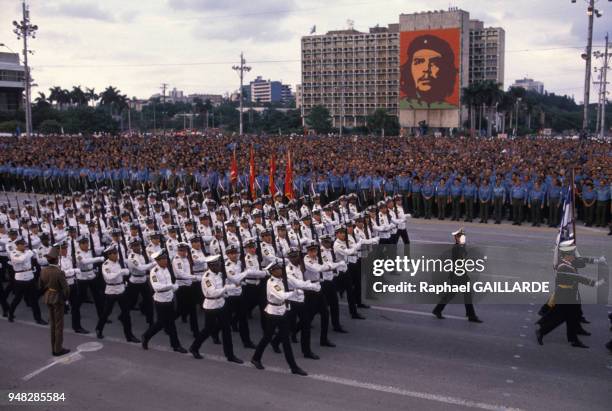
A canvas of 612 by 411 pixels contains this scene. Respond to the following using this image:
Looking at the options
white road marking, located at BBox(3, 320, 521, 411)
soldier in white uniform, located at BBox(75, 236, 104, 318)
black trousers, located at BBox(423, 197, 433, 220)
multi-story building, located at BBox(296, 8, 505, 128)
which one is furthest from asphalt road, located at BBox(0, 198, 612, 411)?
multi-story building, located at BBox(296, 8, 505, 128)

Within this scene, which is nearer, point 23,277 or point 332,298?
point 332,298

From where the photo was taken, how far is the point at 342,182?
23.3 metres

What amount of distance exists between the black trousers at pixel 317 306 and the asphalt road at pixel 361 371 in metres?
0.30

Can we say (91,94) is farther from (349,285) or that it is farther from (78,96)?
(349,285)

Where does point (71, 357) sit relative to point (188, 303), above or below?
below

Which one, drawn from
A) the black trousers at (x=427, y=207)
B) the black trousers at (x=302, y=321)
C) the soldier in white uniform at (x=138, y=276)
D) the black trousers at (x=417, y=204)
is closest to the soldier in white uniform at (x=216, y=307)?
the black trousers at (x=302, y=321)

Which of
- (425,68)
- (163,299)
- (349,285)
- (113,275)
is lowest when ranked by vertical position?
(349,285)

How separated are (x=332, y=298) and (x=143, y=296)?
310 centimetres

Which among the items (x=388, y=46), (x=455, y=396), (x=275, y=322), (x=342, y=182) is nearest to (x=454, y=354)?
(x=455, y=396)

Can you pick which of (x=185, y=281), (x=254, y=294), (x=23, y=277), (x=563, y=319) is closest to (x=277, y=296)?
(x=254, y=294)

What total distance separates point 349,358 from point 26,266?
5.80 m

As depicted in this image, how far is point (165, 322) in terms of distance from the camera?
9461mm

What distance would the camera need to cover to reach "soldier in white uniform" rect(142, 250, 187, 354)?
9430 mm

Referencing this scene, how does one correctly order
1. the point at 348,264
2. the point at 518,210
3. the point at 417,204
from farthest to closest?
the point at 417,204, the point at 518,210, the point at 348,264
